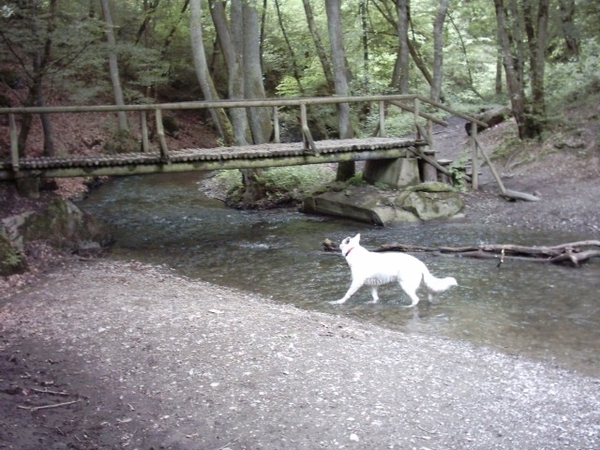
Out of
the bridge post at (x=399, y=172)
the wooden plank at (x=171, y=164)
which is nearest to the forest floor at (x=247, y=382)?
the wooden plank at (x=171, y=164)

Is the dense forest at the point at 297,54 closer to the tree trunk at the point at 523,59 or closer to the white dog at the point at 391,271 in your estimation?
the tree trunk at the point at 523,59

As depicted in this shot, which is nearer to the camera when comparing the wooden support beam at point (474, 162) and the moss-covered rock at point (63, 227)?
the moss-covered rock at point (63, 227)

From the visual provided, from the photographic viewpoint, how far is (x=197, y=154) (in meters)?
14.4

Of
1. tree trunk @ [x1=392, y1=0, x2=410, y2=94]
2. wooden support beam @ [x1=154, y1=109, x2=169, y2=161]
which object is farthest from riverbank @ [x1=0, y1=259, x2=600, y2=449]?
tree trunk @ [x1=392, y1=0, x2=410, y2=94]

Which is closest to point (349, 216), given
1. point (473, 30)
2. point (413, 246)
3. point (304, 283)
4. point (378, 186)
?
point (378, 186)

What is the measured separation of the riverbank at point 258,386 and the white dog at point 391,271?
112 cm

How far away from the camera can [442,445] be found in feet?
16.8

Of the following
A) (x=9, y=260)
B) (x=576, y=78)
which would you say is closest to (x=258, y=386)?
(x=9, y=260)

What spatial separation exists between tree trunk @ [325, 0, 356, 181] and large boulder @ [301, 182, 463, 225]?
1806 millimetres

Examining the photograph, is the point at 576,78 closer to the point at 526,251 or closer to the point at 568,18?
the point at 568,18

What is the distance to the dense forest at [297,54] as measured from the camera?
682 inches

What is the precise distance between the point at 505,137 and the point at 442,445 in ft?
60.5

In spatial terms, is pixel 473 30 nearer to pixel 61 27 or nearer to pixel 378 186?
pixel 378 186

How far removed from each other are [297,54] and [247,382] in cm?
2760
